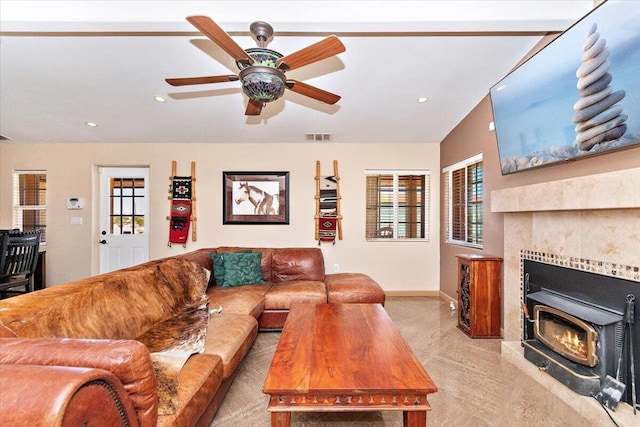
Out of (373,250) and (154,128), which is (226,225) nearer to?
(154,128)

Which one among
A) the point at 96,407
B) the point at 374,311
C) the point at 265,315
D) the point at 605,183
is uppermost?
the point at 605,183

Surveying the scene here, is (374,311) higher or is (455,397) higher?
(374,311)

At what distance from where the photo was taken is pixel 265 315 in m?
3.10

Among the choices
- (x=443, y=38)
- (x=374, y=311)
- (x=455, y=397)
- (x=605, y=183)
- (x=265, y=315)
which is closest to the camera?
(x=605, y=183)

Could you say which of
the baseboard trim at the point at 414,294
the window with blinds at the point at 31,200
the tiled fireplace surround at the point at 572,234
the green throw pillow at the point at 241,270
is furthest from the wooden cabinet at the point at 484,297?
the window with blinds at the point at 31,200

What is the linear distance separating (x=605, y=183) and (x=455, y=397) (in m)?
1.72

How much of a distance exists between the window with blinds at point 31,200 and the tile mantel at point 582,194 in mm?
6615

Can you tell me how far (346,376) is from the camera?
1.37 m

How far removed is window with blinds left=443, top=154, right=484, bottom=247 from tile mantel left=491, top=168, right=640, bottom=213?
100 centimetres

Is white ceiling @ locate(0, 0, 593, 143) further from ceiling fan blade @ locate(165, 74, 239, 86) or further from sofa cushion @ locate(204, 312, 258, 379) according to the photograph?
sofa cushion @ locate(204, 312, 258, 379)

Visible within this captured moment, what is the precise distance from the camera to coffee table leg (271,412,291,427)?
4.19 feet

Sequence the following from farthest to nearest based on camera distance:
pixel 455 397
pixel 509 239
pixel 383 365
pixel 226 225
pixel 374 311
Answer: pixel 226 225 → pixel 509 239 → pixel 374 311 → pixel 455 397 → pixel 383 365

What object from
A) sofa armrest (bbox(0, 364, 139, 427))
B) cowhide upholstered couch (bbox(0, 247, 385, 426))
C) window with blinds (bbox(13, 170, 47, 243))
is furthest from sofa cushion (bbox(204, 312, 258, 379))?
window with blinds (bbox(13, 170, 47, 243))

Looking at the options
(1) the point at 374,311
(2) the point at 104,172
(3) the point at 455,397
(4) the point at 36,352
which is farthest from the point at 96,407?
(2) the point at 104,172
